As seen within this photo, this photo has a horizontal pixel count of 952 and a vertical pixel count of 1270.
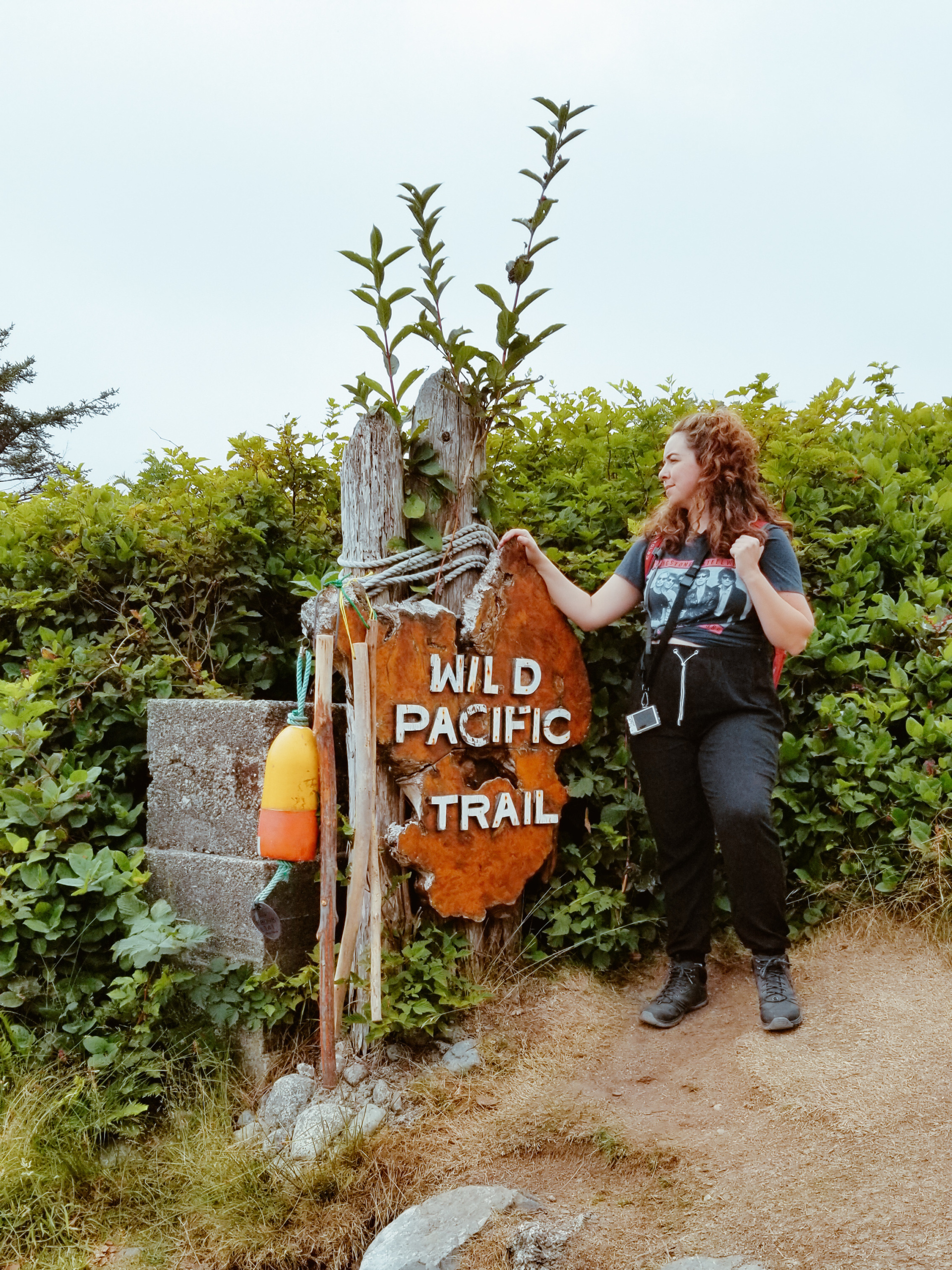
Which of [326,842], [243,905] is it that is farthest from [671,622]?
[243,905]

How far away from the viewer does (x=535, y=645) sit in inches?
160

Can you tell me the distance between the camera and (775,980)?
11.8ft

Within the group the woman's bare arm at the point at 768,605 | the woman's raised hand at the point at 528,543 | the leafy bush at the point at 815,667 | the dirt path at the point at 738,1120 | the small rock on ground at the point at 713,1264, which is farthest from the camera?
the leafy bush at the point at 815,667

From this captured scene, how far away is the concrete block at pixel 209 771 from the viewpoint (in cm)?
402

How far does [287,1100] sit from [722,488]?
2.57 metres

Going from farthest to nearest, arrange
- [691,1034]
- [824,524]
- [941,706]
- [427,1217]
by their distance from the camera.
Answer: [824,524], [941,706], [691,1034], [427,1217]

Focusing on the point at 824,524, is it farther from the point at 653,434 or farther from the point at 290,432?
the point at 290,432

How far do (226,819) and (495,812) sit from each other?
104 centimetres

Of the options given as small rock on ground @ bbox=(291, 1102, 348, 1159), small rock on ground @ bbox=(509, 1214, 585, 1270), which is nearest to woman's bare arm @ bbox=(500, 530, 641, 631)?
small rock on ground @ bbox=(291, 1102, 348, 1159)

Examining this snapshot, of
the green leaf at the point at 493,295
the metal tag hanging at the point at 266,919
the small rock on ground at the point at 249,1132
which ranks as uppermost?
the green leaf at the point at 493,295

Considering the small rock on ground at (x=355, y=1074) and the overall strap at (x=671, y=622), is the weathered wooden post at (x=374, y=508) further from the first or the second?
the overall strap at (x=671, y=622)

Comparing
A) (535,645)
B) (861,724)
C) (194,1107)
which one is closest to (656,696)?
(535,645)

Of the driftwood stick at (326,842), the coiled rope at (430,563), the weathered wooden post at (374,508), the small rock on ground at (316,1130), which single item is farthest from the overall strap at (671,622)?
the small rock on ground at (316,1130)

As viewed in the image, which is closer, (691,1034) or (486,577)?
(691,1034)
